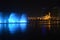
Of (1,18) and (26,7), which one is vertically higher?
(26,7)

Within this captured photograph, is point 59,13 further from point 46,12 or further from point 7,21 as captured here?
point 7,21

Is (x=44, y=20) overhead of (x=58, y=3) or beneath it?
beneath

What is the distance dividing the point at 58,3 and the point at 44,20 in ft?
5.18

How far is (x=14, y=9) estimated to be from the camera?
10.6 metres

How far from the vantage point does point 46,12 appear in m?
10.7

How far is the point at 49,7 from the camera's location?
35.1ft

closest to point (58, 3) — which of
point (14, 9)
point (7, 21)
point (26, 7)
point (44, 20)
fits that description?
point (44, 20)

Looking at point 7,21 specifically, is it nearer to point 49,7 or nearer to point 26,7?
point 26,7

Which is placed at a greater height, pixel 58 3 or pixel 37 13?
pixel 58 3

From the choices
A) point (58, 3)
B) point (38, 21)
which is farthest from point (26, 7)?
point (58, 3)

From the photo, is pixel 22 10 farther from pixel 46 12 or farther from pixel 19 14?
pixel 46 12

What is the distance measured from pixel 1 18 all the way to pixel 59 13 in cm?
421

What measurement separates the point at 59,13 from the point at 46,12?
101cm

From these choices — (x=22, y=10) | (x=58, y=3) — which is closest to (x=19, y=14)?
(x=22, y=10)
